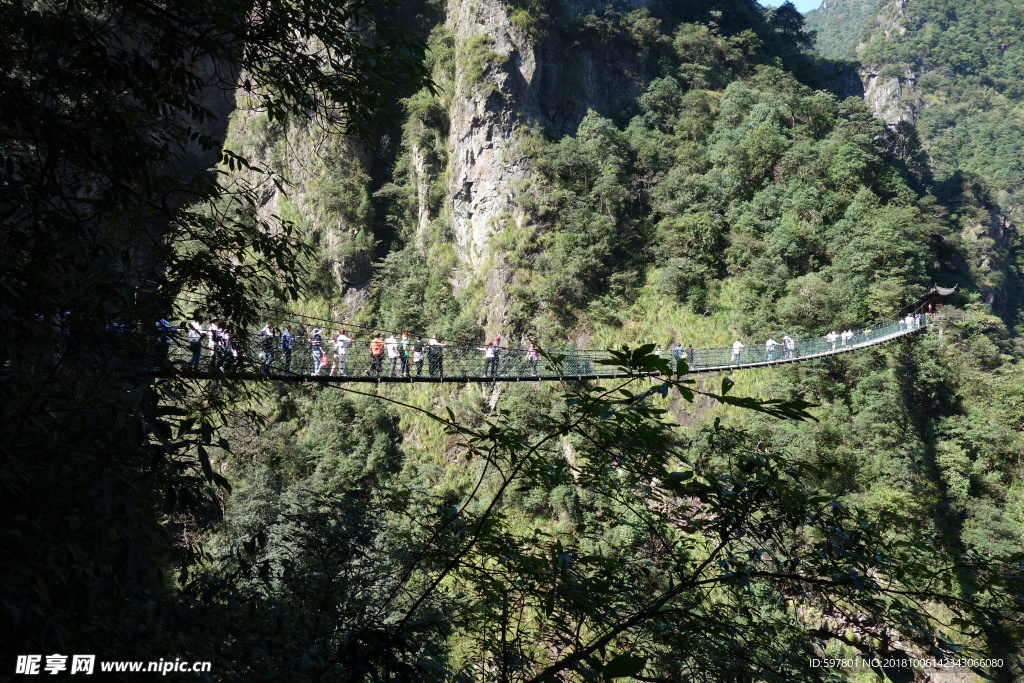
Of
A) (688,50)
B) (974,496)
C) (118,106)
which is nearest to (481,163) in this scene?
(688,50)

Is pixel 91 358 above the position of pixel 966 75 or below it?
below

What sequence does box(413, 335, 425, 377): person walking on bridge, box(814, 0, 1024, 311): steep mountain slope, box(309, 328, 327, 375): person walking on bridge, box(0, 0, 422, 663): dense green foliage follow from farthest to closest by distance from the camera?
box(814, 0, 1024, 311): steep mountain slope < box(413, 335, 425, 377): person walking on bridge < box(309, 328, 327, 375): person walking on bridge < box(0, 0, 422, 663): dense green foliage

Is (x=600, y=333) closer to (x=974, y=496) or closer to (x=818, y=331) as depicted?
(x=818, y=331)

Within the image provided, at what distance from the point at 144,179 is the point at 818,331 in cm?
1510

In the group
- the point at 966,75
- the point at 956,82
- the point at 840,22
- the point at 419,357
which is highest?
the point at 840,22

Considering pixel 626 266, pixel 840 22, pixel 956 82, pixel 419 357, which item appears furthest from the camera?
pixel 840 22

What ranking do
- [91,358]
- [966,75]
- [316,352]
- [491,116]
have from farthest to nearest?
[966,75]
[491,116]
[316,352]
[91,358]

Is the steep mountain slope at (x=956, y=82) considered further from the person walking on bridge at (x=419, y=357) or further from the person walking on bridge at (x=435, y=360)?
the person walking on bridge at (x=435, y=360)

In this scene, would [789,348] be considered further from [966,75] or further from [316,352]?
[966,75]

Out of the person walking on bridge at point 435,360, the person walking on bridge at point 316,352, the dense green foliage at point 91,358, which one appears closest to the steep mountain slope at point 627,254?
the person walking on bridge at point 435,360

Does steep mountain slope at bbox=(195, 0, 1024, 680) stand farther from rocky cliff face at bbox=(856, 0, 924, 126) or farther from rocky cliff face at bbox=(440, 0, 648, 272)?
rocky cliff face at bbox=(856, 0, 924, 126)

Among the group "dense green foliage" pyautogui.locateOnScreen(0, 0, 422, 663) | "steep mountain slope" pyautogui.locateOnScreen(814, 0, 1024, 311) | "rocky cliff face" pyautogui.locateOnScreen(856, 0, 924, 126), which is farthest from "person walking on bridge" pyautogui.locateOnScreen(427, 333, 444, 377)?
"rocky cliff face" pyautogui.locateOnScreen(856, 0, 924, 126)

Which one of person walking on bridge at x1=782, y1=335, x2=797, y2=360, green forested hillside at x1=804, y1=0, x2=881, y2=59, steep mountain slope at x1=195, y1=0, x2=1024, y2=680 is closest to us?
person walking on bridge at x1=782, y1=335, x2=797, y2=360

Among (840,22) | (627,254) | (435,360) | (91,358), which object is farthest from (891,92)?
(91,358)
